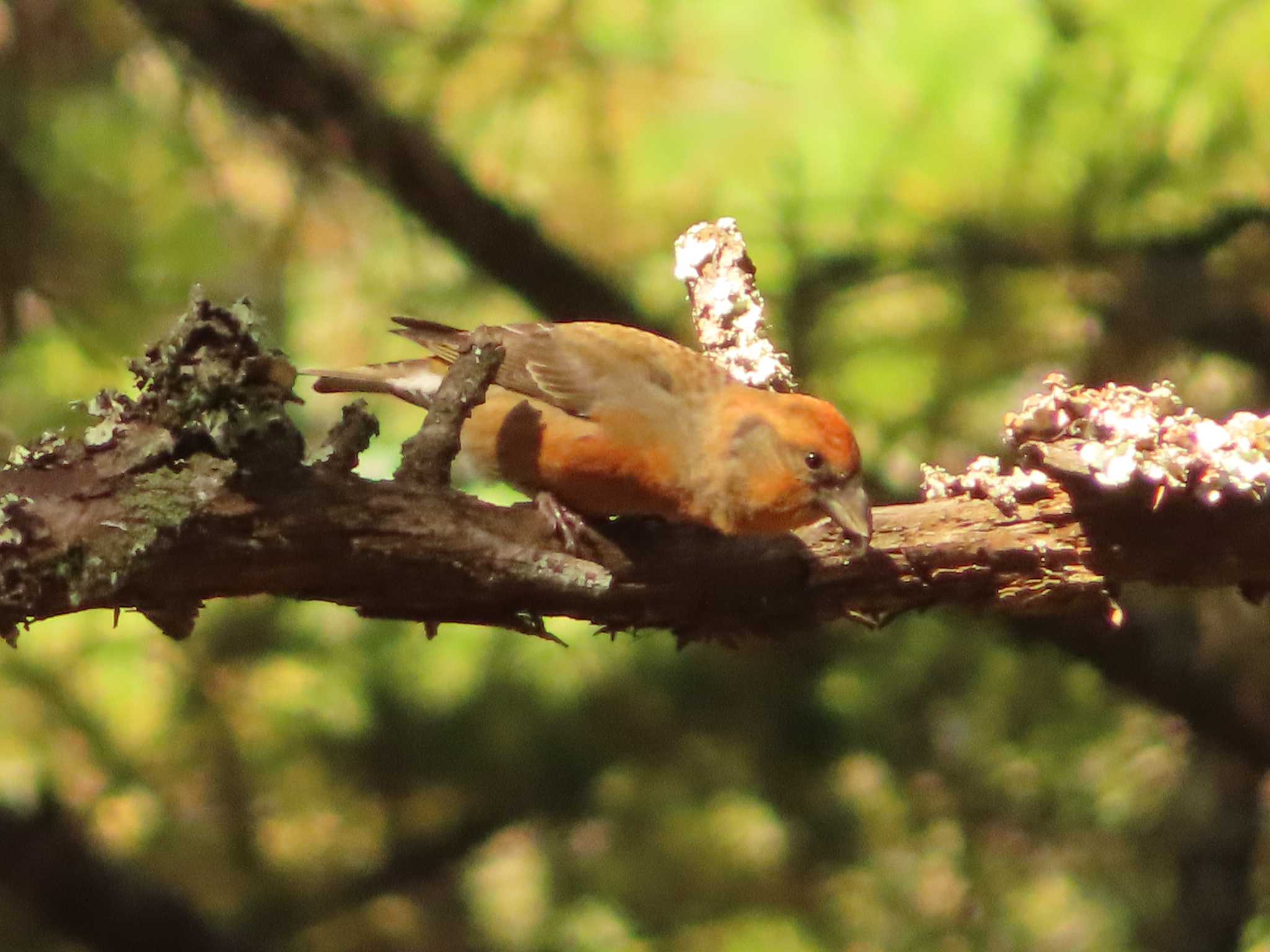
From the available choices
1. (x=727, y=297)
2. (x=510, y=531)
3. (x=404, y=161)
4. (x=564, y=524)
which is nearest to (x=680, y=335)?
(x=404, y=161)

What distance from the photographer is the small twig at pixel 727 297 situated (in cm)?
346

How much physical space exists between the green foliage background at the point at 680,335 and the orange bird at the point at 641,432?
2.53 feet

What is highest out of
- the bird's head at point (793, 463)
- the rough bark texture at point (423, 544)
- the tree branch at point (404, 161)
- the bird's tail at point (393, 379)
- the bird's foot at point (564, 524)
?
the tree branch at point (404, 161)

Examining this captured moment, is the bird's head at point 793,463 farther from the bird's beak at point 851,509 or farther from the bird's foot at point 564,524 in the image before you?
the bird's foot at point 564,524

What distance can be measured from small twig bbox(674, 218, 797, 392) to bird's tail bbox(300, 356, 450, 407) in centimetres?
87

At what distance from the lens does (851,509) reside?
288cm

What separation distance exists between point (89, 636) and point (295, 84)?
187cm

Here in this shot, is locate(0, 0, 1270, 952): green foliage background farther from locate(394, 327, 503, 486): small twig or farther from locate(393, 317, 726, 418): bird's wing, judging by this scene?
locate(394, 327, 503, 486): small twig

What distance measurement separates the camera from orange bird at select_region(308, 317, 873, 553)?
3193 millimetres

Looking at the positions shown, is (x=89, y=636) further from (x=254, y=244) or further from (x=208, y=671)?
(x=254, y=244)

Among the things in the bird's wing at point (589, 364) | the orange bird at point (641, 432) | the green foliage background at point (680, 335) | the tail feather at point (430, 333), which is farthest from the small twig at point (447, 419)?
the green foliage background at point (680, 335)

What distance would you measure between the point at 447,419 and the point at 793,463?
1.02 m

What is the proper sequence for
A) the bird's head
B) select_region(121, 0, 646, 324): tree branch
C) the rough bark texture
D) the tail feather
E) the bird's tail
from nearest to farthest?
the rough bark texture < the bird's head < the tail feather < the bird's tail < select_region(121, 0, 646, 324): tree branch

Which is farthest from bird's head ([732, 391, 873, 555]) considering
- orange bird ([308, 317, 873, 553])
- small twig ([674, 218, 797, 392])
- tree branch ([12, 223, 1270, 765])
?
small twig ([674, 218, 797, 392])
